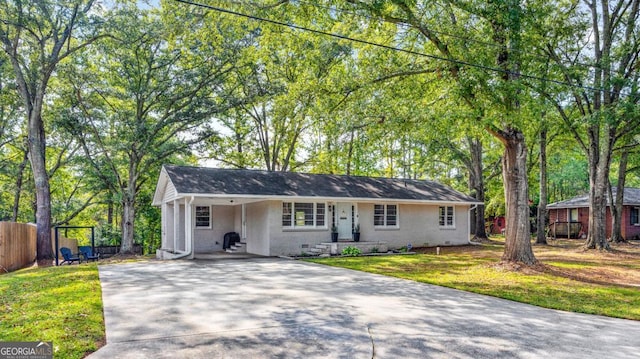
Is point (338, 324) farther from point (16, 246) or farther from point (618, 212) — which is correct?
point (618, 212)

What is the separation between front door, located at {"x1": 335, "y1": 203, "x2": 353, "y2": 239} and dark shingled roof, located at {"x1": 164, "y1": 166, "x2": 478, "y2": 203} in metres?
0.65

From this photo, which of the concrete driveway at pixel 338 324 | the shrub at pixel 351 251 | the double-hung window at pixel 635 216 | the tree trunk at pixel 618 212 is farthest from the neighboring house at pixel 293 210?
the double-hung window at pixel 635 216

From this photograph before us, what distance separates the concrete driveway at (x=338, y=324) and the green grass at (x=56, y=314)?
24 cm

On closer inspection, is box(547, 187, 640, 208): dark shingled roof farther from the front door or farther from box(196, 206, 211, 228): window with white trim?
box(196, 206, 211, 228): window with white trim

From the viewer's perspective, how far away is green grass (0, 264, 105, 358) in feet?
16.3

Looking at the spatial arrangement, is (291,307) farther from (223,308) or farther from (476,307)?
(476,307)

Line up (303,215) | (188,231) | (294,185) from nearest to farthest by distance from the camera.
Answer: (188,231)
(303,215)
(294,185)

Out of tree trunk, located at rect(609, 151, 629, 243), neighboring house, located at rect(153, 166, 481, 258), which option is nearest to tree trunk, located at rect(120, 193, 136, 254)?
neighboring house, located at rect(153, 166, 481, 258)

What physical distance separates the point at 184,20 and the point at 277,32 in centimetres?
259

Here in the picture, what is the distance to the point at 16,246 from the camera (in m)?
15.8

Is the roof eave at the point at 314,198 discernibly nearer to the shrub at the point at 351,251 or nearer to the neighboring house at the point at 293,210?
the neighboring house at the point at 293,210

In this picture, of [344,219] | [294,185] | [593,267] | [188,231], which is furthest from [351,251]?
[593,267]

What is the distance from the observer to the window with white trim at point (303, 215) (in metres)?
17.4

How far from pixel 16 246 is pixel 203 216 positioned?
6843mm
